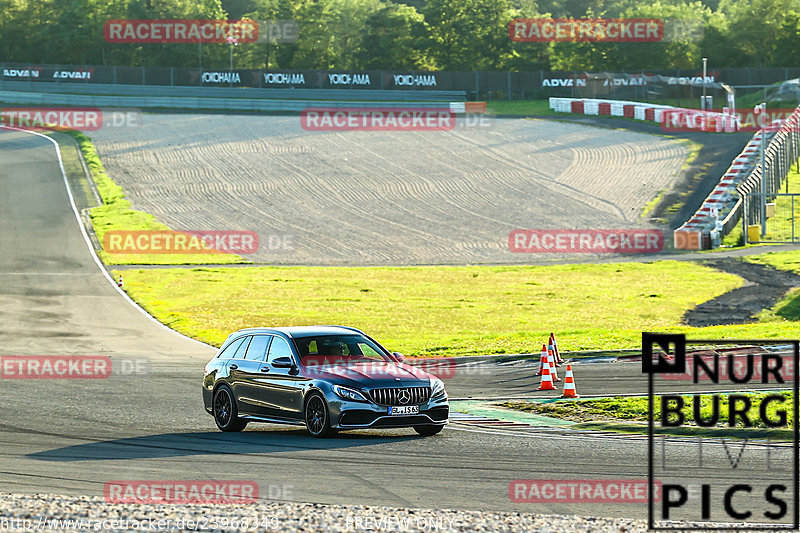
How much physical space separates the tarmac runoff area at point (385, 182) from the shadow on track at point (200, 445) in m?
29.8

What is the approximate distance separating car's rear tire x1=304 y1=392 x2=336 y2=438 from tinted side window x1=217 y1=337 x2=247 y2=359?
6.96 ft

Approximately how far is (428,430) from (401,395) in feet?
2.92

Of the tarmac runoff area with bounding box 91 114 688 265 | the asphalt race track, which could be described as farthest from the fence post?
the asphalt race track

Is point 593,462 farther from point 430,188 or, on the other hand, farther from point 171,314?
point 430,188

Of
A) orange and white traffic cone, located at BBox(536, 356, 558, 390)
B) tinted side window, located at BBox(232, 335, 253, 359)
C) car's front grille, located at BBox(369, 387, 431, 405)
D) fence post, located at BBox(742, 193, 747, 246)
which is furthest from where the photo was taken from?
fence post, located at BBox(742, 193, 747, 246)

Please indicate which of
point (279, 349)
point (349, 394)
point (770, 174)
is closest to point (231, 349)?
point (279, 349)

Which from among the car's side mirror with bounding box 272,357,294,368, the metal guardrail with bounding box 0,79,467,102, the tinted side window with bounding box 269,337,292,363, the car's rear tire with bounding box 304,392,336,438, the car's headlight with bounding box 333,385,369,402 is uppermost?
the metal guardrail with bounding box 0,79,467,102

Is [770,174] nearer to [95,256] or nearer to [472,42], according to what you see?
[95,256]

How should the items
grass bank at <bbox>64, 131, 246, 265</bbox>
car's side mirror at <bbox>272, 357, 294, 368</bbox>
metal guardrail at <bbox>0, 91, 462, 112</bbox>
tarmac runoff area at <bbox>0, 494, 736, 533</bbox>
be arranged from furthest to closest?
metal guardrail at <bbox>0, 91, 462, 112</bbox>
grass bank at <bbox>64, 131, 246, 265</bbox>
car's side mirror at <bbox>272, 357, 294, 368</bbox>
tarmac runoff area at <bbox>0, 494, 736, 533</bbox>

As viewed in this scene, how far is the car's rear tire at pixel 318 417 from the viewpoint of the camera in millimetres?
13969

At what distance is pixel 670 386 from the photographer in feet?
59.7

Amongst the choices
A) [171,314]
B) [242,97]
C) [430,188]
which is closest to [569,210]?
[430,188]

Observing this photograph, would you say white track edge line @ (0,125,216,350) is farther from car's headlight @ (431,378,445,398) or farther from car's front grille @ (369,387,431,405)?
car's front grille @ (369,387,431,405)

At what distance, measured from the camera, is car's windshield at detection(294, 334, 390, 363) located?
1481 centimetres
